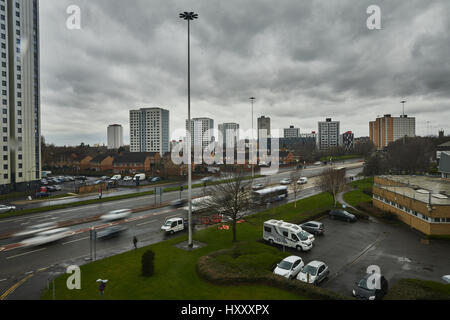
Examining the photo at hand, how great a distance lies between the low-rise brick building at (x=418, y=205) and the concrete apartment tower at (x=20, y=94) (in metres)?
63.2

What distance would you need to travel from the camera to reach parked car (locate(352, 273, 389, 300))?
12430 mm

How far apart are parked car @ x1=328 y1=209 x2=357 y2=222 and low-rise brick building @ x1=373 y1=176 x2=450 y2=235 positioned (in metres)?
4.60

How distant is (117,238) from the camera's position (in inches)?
882

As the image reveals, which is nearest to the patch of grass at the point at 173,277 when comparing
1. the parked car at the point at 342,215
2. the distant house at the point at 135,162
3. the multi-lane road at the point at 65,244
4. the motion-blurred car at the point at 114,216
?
the multi-lane road at the point at 65,244

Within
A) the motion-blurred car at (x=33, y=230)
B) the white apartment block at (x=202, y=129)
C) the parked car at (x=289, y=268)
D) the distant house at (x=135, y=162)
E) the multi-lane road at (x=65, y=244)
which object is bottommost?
the multi-lane road at (x=65, y=244)

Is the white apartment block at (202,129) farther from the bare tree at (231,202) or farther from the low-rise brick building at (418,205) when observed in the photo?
the bare tree at (231,202)

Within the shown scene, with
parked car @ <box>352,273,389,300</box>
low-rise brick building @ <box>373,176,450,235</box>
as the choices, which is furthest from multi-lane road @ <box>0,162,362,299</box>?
low-rise brick building @ <box>373,176,450,235</box>

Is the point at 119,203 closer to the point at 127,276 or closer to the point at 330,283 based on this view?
the point at 127,276

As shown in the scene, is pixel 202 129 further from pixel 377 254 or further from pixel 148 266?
pixel 148 266

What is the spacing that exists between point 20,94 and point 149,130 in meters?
124

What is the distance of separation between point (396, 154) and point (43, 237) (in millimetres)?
72210

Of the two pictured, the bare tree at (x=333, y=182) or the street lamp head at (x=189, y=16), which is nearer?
the street lamp head at (x=189, y=16)

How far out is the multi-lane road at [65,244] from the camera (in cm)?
1576
